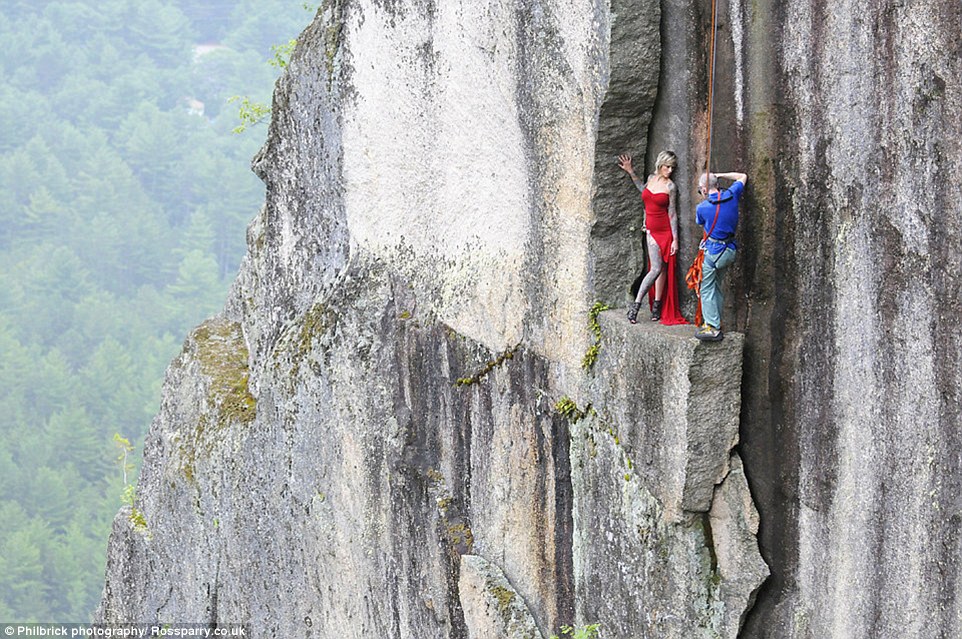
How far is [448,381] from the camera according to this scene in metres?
9.58

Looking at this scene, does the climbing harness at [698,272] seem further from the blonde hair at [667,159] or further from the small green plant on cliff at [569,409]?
the small green plant on cliff at [569,409]

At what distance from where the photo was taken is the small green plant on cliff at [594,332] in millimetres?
8039

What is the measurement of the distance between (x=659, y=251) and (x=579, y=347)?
881 mm

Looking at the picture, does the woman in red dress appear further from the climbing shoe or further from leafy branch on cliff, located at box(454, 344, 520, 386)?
leafy branch on cliff, located at box(454, 344, 520, 386)

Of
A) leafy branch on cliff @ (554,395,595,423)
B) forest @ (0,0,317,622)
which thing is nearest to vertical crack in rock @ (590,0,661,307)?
leafy branch on cliff @ (554,395,595,423)

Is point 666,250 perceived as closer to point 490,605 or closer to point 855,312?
point 855,312

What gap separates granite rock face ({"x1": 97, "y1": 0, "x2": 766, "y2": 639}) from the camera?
757cm

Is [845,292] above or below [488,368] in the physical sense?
above

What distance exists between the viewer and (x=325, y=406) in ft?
35.8

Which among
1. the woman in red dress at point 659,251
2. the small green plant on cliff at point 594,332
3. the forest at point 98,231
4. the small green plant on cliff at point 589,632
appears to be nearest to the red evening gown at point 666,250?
the woman in red dress at point 659,251

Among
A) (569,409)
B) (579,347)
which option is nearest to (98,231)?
(569,409)

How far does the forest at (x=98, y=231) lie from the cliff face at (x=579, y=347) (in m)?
22.5

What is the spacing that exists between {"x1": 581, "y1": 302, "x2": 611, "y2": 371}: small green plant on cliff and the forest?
26.1m

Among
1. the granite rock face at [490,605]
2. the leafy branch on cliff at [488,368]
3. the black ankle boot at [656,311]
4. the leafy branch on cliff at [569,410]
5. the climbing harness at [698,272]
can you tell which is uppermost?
the climbing harness at [698,272]
